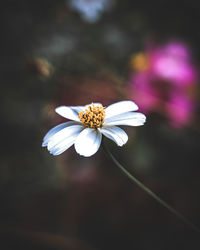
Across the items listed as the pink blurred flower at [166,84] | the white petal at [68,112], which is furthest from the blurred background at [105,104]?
the white petal at [68,112]

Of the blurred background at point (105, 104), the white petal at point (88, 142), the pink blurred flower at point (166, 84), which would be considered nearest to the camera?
the white petal at point (88, 142)

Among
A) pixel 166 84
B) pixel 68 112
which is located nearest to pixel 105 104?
pixel 166 84

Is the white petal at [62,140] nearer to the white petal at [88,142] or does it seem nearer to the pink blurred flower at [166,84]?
the white petal at [88,142]

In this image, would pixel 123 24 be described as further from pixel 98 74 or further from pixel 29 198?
pixel 29 198

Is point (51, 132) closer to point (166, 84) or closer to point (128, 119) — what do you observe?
point (128, 119)

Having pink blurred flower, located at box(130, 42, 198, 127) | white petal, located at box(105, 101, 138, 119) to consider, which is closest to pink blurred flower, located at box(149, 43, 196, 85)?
pink blurred flower, located at box(130, 42, 198, 127)
